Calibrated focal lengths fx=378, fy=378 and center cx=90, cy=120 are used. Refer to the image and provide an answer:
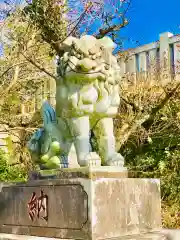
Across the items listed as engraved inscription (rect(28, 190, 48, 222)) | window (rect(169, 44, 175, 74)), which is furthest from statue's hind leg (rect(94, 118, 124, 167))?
window (rect(169, 44, 175, 74))

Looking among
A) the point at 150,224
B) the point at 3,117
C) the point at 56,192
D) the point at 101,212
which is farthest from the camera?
the point at 3,117

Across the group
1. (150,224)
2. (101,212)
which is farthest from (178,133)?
(101,212)

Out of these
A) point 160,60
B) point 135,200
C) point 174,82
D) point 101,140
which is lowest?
point 135,200

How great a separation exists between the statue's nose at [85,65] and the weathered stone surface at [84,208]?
0.93 meters

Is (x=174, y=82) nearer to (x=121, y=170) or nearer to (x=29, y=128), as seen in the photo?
(x=29, y=128)

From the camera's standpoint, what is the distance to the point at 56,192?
305 centimetres

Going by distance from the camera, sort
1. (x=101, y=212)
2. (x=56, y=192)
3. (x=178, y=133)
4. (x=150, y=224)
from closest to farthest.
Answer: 1. (x=101, y=212)
2. (x=56, y=192)
3. (x=150, y=224)
4. (x=178, y=133)

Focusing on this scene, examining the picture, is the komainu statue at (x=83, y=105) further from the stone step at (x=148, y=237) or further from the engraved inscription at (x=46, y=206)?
the stone step at (x=148, y=237)

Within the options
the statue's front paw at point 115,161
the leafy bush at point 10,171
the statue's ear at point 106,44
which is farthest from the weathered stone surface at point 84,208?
the leafy bush at point 10,171

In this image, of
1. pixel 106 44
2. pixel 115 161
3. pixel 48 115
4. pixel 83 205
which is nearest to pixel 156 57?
pixel 106 44

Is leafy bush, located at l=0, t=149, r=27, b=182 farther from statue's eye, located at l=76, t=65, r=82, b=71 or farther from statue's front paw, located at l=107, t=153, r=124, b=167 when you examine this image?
statue's eye, located at l=76, t=65, r=82, b=71

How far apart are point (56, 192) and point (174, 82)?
530 centimetres

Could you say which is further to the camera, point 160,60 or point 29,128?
point 160,60

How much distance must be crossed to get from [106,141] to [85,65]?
2.28 ft
